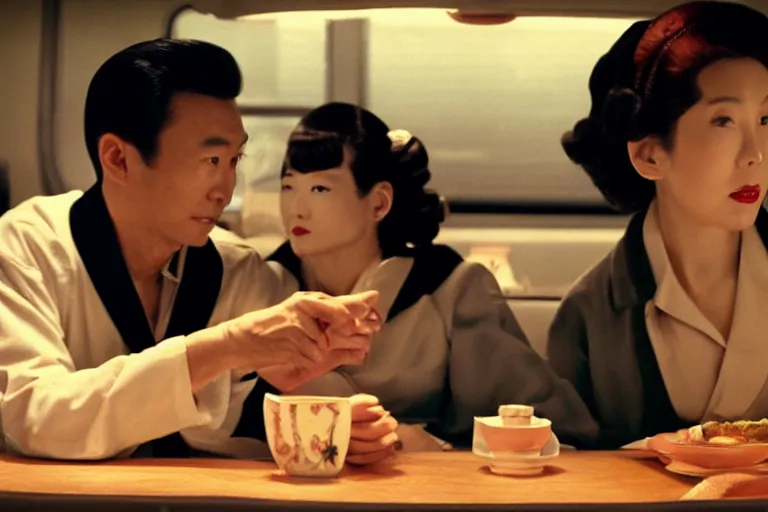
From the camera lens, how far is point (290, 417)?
3.93ft

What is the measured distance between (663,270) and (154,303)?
666 millimetres

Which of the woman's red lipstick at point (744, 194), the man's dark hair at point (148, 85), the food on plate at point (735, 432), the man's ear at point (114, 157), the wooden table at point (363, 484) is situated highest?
the man's dark hair at point (148, 85)

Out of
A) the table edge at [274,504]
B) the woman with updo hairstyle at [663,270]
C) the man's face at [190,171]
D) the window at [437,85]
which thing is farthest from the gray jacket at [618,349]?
the man's face at [190,171]

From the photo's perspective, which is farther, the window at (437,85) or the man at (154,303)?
the window at (437,85)

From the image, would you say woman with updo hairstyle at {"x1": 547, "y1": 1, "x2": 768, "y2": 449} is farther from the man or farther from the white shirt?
the man

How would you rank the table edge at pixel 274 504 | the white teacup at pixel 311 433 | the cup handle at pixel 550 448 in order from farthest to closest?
1. the cup handle at pixel 550 448
2. the white teacup at pixel 311 433
3. the table edge at pixel 274 504

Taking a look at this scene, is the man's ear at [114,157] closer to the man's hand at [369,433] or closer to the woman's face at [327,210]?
the woman's face at [327,210]

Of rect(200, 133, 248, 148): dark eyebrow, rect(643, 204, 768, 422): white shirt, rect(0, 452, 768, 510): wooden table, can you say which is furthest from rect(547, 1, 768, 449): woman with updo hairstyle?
rect(200, 133, 248, 148): dark eyebrow

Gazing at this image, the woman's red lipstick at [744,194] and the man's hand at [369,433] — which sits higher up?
the woman's red lipstick at [744,194]

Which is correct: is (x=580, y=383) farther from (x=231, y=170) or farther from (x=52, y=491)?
(x=52, y=491)

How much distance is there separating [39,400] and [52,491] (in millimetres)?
173

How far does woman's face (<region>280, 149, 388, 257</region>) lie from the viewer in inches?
55.3

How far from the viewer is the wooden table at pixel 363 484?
1.11 metres

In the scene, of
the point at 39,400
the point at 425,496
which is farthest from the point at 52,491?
the point at 425,496
